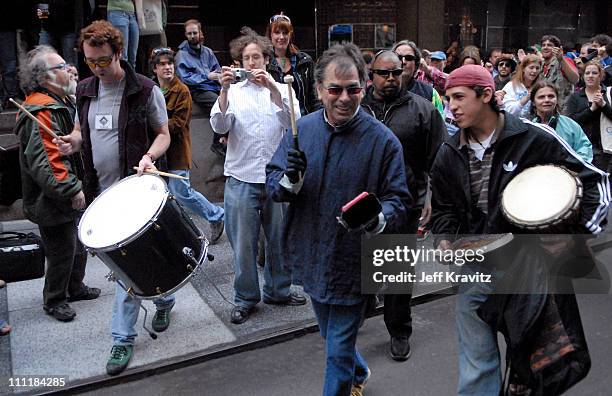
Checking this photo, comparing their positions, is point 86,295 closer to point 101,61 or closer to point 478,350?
point 101,61

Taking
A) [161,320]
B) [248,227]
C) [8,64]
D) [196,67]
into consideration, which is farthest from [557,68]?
[8,64]

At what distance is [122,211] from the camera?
11.4 ft

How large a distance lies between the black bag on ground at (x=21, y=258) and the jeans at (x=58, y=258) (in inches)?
6.4

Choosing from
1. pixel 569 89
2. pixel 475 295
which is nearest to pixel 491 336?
pixel 475 295

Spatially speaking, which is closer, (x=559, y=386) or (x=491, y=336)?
(x=559, y=386)

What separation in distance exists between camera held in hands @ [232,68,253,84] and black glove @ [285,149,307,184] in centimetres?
151

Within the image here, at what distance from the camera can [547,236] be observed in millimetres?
2541

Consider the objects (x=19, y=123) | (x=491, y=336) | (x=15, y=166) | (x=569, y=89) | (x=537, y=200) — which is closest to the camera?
(x=537, y=200)

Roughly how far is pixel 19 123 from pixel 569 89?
652 cm

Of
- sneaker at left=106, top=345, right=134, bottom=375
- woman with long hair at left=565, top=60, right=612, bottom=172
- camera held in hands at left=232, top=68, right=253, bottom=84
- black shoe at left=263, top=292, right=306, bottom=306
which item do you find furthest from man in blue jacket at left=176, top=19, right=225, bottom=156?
woman with long hair at left=565, top=60, right=612, bottom=172

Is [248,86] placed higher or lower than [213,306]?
higher

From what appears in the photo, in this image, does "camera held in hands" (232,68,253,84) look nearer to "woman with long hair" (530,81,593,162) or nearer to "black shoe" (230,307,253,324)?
"black shoe" (230,307,253,324)

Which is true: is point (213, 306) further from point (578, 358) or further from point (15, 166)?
point (578, 358)

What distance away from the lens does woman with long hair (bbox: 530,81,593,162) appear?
475cm
